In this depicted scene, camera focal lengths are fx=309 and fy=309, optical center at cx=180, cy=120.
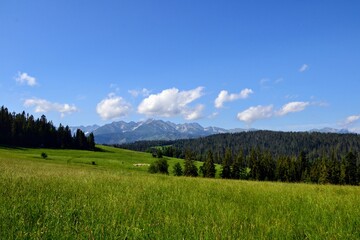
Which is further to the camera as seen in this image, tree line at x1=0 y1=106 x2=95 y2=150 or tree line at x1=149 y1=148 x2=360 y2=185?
tree line at x1=0 y1=106 x2=95 y2=150

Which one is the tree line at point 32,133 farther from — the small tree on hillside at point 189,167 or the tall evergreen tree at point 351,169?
the tall evergreen tree at point 351,169

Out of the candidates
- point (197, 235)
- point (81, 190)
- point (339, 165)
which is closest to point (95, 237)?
point (197, 235)

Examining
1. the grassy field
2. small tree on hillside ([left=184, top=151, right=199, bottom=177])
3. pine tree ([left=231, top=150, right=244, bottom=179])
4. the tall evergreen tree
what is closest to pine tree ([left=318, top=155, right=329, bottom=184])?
the tall evergreen tree

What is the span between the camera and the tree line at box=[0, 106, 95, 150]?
484 feet

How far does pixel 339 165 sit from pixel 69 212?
337 feet

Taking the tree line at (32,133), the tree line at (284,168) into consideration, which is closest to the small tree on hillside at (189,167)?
the tree line at (284,168)

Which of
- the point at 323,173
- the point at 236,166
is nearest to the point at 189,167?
the point at 236,166

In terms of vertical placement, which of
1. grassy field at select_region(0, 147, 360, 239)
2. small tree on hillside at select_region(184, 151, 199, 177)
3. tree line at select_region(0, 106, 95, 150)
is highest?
tree line at select_region(0, 106, 95, 150)

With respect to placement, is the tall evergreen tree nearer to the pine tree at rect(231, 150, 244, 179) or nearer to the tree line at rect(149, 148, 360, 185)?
the tree line at rect(149, 148, 360, 185)

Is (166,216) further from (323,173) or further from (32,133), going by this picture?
(32,133)

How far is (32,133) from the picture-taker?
153 meters

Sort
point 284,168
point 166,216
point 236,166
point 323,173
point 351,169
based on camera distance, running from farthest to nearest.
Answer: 1. point 236,166
2. point 284,168
3. point 351,169
4. point 323,173
5. point 166,216

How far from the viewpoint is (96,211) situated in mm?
6902

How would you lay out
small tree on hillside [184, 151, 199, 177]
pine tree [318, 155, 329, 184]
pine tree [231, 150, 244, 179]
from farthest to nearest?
pine tree [231, 150, 244, 179]
small tree on hillside [184, 151, 199, 177]
pine tree [318, 155, 329, 184]
